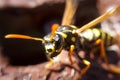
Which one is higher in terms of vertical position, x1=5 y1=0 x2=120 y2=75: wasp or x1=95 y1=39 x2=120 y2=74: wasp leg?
x1=5 y1=0 x2=120 y2=75: wasp

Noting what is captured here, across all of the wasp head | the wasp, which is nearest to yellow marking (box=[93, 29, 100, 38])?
the wasp

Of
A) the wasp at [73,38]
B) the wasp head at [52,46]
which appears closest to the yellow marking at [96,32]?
the wasp at [73,38]

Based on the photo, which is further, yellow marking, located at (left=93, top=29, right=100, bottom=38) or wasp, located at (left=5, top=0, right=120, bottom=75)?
yellow marking, located at (left=93, top=29, right=100, bottom=38)

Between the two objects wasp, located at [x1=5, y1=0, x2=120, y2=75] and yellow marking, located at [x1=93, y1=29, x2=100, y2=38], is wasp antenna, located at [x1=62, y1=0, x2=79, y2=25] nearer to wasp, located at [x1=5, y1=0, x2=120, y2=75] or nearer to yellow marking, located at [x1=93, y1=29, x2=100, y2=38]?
wasp, located at [x1=5, y1=0, x2=120, y2=75]

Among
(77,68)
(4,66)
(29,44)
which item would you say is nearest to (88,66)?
(77,68)

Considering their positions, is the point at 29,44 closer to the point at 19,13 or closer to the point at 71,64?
the point at 19,13

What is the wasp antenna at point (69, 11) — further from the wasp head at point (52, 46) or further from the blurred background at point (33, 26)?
the wasp head at point (52, 46)

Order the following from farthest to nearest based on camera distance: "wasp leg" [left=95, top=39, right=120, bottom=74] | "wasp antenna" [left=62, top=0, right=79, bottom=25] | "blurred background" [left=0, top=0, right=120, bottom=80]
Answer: "wasp antenna" [left=62, top=0, right=79, bottom=25] < "wasp leg" [left=95, top=39, right=120, bottom=74] < "blurred background" [left=0, top=0, right=120, bottom=80]

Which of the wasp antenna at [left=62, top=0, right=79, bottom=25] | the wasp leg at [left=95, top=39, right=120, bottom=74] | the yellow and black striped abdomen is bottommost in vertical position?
the wasp leg at [left=95, top=39, right=120, bottom=74]
